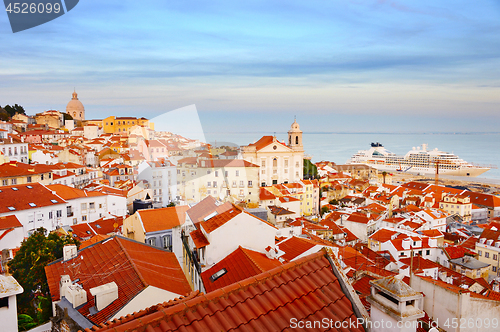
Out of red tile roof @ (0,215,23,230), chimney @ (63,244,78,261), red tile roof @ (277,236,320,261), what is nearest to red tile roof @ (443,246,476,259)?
red tile roof @ (277,236,320,261)

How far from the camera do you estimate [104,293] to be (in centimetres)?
390

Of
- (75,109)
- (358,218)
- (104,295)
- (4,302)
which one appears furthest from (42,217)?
(75,109)

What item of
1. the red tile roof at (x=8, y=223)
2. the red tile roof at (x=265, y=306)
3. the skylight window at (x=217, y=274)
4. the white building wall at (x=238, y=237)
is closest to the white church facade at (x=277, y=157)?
the red tile roof at (x=8, y=223)

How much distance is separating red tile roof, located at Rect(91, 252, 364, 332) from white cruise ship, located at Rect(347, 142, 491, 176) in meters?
64.5

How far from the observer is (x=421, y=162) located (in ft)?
210

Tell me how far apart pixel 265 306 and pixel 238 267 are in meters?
2.61

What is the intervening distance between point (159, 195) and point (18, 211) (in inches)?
212

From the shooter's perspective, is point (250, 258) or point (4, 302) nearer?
point (4, 302)

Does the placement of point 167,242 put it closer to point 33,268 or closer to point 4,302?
point 33,268

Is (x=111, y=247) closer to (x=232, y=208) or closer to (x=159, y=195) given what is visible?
(x=232, y=208)

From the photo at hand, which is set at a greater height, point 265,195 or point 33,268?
point 33,268

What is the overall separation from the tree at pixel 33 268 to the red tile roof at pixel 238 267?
10.4ft

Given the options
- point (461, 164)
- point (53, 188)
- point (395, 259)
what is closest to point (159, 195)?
point (53, 188)

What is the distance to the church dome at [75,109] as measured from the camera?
5741 centimetres
